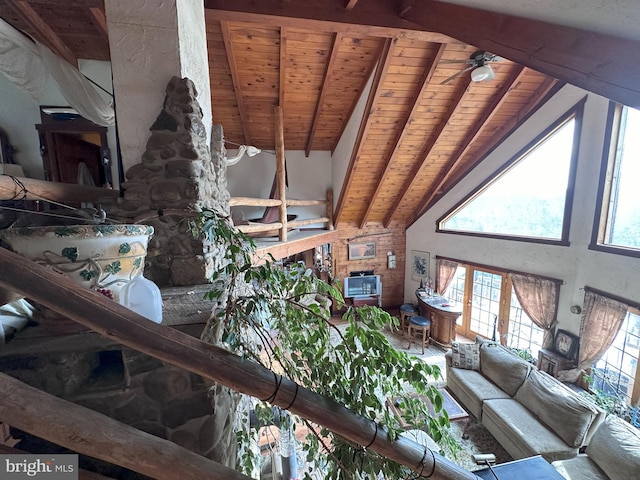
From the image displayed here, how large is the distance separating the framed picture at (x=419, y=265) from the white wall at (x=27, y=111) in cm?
721

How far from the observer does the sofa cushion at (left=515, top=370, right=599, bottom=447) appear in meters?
3.00

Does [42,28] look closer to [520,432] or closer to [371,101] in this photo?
[371,101]

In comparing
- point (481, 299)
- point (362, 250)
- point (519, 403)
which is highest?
point (362, 250)

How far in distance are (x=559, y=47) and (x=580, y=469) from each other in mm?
3845

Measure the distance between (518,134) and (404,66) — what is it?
2.87 metres

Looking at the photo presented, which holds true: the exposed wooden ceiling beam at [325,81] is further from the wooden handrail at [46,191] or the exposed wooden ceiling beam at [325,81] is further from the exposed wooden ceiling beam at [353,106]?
the wooden handrail at [46,191]

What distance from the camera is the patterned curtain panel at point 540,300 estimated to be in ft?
15.0

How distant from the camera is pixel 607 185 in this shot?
386cm

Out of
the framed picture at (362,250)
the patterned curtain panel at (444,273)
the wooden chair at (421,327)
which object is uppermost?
the framed picture at (362,250)

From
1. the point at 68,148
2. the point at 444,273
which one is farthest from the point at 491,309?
the point at 68,148

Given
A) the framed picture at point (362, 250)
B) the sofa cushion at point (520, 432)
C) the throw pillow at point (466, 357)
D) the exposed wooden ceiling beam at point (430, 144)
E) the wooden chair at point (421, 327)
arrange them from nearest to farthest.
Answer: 1. the sofa cushion at point (520, 432)
2. the exposed wooden ceiling beam at point (430, 144)
3. the throw pillow at point (466, 357)
4. the wooden chair at point (421, 327)
5. the framed picture at point (362, 250)

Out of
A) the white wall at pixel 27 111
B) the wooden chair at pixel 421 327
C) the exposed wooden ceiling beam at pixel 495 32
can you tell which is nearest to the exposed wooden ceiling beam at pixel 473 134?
the exposed wooden ceiling beam at pixel 495 32

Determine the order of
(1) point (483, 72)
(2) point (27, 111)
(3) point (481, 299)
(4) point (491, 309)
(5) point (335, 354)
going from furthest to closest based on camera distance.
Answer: (3) point (481, 299)
(4) point (491, 309)
(2) point (27, 111)
(1) point (483, 72)
(5) point (335, 354)

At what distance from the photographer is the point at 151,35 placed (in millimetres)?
1563
